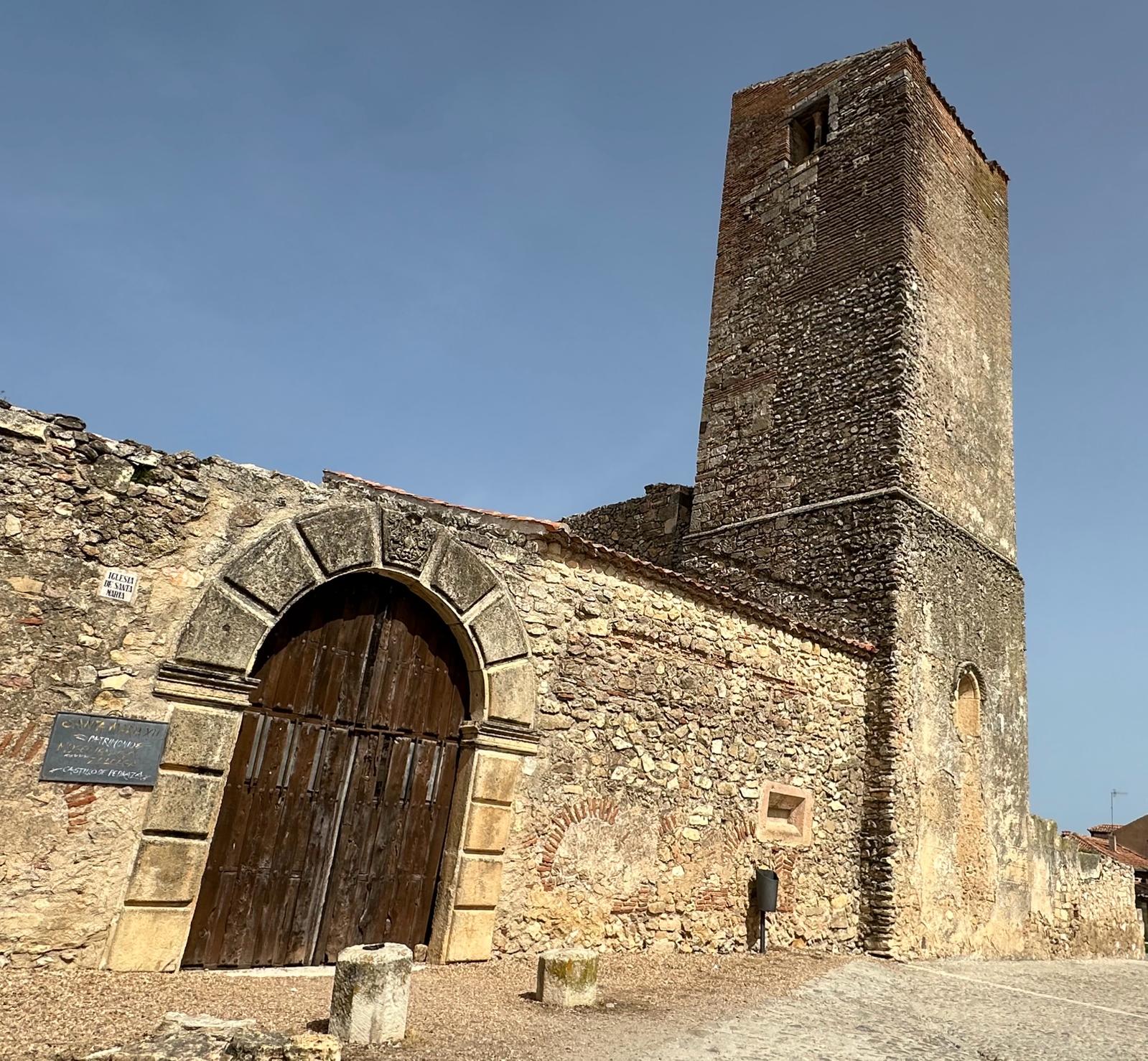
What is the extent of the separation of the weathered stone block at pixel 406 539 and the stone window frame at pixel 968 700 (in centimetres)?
712

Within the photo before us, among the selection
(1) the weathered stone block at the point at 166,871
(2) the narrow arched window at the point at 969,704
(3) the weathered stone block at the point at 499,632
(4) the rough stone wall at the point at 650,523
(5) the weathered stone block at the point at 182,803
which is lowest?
(1) the weathered stone block at the point at 166,871

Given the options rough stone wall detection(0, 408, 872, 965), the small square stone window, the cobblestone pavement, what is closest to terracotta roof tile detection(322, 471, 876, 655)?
rough stone wall detection(0, 408, 872, 965)

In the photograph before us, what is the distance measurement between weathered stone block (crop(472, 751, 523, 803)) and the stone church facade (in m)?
0.02

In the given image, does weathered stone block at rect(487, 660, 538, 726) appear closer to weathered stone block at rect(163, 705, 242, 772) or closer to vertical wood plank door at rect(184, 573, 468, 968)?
vertical wood plank door at rect(184, 573, 468, 968)

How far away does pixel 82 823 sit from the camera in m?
4.56

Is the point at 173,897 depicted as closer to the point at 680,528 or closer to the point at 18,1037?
the point at 18,1037

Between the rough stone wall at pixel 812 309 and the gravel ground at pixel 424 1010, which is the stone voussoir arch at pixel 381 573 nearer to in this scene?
the gravel ground at pixel 424 1010

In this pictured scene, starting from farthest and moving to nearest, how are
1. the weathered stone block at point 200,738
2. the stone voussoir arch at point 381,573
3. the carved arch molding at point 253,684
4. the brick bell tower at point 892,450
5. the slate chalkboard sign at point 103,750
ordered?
the brick bell tower at point 892,450, the stone voussoir arch at point 381,573, the weathered stone block at point 200,738, the carved arch molding at point 253,684, the slate chalkboard sign at point 103,750

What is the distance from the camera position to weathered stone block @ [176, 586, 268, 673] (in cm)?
502

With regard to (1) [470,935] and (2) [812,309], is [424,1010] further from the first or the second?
(2) [812,309]

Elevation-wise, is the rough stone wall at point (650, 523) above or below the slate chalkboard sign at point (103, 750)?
above

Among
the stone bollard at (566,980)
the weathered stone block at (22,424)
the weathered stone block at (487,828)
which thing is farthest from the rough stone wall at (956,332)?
the weathered stone block at (22,424)

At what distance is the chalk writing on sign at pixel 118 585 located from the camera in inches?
190

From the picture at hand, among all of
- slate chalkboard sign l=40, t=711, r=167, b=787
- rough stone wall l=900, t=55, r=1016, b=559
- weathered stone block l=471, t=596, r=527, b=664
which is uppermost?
rough stone wall l=900, t=55, r=1016, b=559
